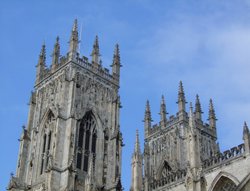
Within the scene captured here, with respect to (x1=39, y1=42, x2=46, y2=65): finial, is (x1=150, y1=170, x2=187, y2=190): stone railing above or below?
below

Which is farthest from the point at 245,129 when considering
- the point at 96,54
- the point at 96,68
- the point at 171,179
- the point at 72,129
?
the point at 96,54

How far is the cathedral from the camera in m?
37.2

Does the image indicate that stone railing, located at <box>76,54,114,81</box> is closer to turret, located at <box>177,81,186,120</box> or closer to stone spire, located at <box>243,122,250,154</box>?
turret, located at <box>177,81,186,120</box>

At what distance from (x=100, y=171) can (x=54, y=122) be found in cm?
515

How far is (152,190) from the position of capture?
108 ft

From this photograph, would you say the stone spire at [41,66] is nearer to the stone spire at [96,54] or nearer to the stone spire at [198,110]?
the stone spire at [96,54]

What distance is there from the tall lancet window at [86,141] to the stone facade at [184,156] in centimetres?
469

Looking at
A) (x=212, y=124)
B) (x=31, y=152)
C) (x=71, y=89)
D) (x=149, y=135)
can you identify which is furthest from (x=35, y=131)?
(x=212, y=124)

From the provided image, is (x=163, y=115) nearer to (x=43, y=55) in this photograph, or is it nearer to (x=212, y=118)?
(x=212, y=118)

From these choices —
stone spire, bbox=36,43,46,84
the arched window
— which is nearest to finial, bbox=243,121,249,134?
the arched window

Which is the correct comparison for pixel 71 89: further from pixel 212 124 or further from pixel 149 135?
pixel 212 124

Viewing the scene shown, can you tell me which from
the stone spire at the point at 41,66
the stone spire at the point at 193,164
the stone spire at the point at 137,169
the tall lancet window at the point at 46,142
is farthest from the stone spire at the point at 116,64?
the stone spire at the point at 193,164

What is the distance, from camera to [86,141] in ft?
131

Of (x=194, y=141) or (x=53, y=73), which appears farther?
(x=53, y=73)
